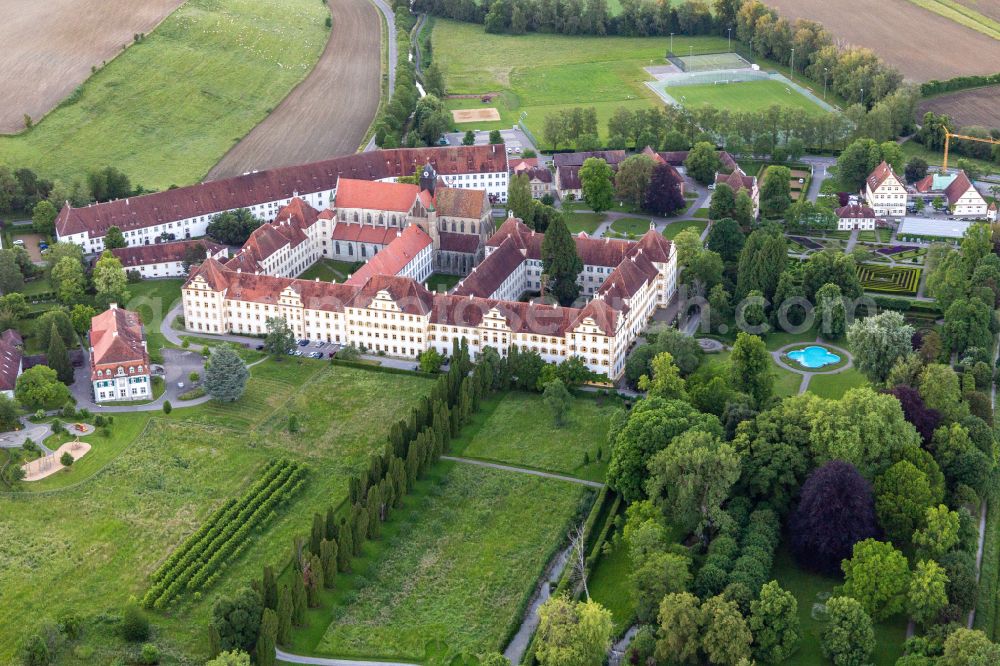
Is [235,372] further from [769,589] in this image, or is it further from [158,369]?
[769,589]

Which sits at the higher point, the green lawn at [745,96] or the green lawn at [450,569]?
the green lawn at [745,96]

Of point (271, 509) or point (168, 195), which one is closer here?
point (271, 509)

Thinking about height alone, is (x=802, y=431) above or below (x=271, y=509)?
above

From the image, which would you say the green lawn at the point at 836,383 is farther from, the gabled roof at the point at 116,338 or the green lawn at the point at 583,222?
the gabled roof at the point at 116,338

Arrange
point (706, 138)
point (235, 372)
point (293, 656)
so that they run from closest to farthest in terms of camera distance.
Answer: point (293, 656) < point (235, 372) < point (706, 138)

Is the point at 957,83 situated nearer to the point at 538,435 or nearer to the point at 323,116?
the point at 323,116

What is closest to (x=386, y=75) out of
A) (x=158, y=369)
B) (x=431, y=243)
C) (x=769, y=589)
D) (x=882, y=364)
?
(x=431, y=243)

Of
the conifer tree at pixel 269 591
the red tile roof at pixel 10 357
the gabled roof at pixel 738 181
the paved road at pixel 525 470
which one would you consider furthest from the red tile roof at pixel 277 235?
the conifer tree at pixel 269 591
